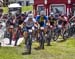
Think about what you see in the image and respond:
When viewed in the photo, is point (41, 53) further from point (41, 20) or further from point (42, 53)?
point (41, 20)

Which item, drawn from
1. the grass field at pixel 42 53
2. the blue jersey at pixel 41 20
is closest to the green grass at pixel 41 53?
the grass field at pixel 42 53

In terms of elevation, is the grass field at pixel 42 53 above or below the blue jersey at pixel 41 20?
below

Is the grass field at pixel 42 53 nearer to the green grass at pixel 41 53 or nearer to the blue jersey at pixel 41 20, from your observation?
the green grass at pixel 41 53

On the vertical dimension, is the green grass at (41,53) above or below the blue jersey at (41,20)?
below

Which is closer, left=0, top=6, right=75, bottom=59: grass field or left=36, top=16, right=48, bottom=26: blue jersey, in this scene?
left=0, top=6, right=75, bottom=59: grass field

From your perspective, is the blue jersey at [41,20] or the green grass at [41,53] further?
the blue jersey at [41,20]

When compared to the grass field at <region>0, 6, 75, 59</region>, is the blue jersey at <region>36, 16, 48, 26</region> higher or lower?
higher

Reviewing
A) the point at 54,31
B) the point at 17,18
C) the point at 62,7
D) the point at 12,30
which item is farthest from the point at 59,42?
the point at 62,7

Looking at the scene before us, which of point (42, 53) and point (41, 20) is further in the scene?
point (41, 20)

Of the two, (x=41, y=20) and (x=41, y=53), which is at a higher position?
(x=41, y=20)

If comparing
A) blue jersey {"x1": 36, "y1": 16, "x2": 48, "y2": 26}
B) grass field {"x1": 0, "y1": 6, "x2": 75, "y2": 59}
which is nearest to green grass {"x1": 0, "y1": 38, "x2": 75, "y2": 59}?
grass field {"x1": 0, "y1": 6, "x2": 75, "y2": 59}

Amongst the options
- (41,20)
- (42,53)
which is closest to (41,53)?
(42,53)

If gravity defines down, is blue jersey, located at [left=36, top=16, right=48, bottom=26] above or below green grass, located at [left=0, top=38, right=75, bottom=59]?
above

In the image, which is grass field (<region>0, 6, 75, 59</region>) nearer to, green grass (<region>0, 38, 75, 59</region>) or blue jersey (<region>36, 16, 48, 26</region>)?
green grass (<region>0, 38, 75, 59</region>)
